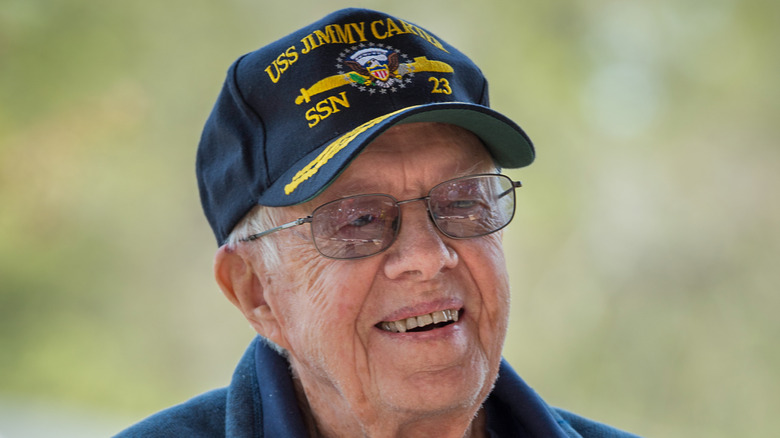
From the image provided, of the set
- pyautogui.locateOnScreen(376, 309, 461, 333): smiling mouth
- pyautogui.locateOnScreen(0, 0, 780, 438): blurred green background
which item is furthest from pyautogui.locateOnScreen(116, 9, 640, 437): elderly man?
pyautogui.locateOnScreen(0, 0, 780, 438): blurred green background

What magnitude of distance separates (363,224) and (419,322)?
226 mm

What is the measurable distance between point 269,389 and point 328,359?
26 centimetres

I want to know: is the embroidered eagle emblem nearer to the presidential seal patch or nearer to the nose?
the presidential seal patch

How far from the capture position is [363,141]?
135cm

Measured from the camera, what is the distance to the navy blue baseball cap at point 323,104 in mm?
1468

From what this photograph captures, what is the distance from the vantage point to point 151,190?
4.79 meters

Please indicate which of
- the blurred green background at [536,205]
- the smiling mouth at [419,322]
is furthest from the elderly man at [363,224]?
the blurred green background at [536,205]

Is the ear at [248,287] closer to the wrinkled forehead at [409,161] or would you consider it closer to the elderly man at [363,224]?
the elderly man at [363,224]

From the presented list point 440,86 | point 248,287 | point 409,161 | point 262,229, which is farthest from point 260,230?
point 440,86

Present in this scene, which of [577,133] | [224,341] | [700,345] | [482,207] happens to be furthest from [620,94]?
[482,207]

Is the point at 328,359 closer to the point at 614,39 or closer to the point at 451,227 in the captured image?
the point at 451,227

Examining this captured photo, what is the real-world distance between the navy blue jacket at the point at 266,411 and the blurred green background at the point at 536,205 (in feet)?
9.22

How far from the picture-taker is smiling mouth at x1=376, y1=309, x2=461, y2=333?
4.89 feet

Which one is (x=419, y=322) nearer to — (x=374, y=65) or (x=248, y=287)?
(x=248, y=287)
